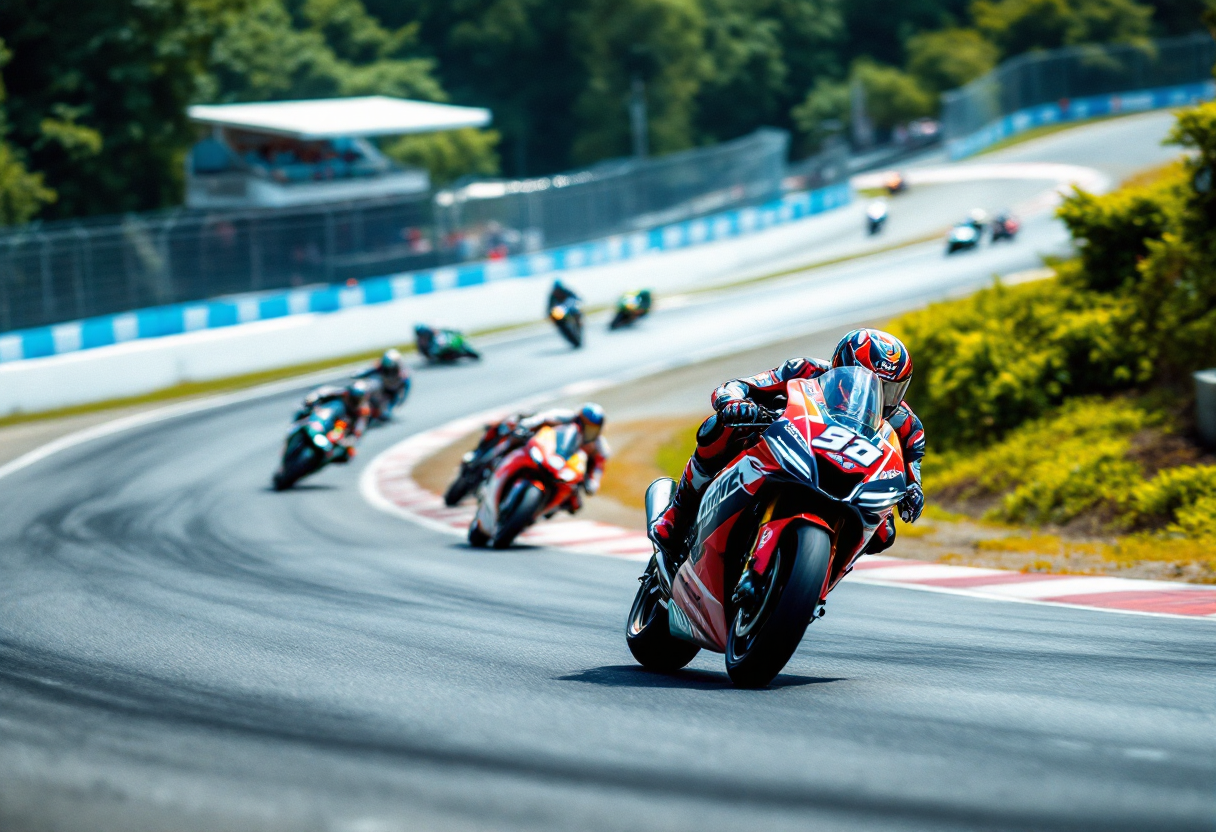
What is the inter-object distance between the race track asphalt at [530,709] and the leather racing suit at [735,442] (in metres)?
0.61

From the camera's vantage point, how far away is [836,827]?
3.45m

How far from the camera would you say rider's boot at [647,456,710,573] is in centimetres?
612

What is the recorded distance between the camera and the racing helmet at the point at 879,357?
18.7 feet

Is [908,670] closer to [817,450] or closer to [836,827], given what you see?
[817,450]

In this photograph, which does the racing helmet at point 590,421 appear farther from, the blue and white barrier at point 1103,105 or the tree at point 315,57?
the blue and white barrier at point 1103,105

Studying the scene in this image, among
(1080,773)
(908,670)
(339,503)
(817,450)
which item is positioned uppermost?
(817,450)

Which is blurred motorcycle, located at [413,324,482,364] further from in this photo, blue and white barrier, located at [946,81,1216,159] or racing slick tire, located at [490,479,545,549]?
blue and white barrier, located at [946,81,1216,159]

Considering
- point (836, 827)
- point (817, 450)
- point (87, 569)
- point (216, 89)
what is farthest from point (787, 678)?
point (216, 89)

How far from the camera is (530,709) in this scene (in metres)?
4.95

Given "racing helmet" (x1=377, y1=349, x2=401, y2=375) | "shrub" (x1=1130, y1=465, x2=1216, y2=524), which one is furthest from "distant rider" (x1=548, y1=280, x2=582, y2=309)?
"shrub" (x1=1130, y1=465, x2=1216, y2=524)

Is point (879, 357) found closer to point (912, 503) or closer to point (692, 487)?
point (912, 503)

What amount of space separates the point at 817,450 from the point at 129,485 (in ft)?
41.3

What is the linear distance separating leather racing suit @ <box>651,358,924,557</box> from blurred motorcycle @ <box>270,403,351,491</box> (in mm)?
9974

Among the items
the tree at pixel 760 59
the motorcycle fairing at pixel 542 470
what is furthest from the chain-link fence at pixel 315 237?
the tree at pixel 760 59
